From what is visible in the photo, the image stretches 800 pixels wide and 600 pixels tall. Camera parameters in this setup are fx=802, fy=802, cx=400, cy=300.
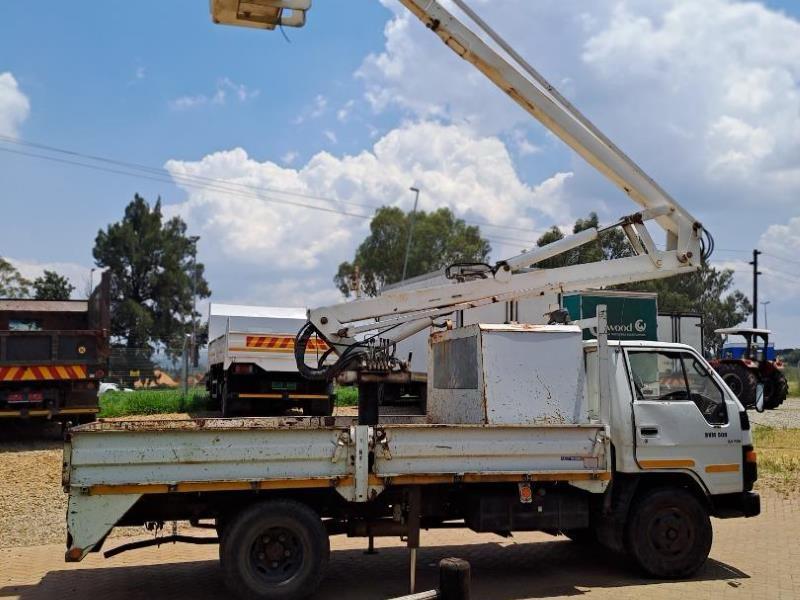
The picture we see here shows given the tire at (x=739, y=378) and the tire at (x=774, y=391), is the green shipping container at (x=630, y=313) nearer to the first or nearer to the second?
the tire at (x=739, y=378)

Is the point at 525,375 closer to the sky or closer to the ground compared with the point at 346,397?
closer to the sky

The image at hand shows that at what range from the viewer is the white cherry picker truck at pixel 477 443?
6367mm

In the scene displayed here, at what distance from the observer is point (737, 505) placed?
7.66 metres

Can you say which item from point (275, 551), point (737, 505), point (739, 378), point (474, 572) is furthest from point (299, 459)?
point (739, 378)

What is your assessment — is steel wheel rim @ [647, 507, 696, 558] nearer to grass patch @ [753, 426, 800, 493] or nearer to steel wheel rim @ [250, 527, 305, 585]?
steel wheel rim @ [250, 527, 305, 585]

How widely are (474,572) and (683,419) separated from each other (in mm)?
2472

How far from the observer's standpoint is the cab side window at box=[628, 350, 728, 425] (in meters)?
7.65

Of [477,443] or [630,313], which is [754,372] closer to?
[630,313]

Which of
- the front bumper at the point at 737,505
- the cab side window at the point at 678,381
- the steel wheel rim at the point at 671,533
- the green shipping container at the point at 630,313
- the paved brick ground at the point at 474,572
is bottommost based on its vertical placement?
the paved brick ground at the point at 474,572

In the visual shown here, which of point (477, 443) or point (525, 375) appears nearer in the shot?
point (477, 443)

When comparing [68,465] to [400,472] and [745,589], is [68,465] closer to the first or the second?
[400,472]

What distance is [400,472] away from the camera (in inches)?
263

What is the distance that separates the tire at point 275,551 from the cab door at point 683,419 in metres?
3.05

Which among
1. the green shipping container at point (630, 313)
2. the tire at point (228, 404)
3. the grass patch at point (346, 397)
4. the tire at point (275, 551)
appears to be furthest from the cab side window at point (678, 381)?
the grass patch at point (346, 397)
